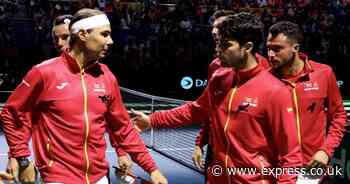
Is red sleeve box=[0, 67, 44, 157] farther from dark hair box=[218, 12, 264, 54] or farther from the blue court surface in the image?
the blue court surface

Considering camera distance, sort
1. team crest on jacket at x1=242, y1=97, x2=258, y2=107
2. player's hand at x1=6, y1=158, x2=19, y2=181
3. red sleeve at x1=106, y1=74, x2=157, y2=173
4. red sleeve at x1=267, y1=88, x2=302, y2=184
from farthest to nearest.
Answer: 1. red sleeve at x1=106, y1=74, x2=157, y2=173
2. player's hand at x1=6, y1=158, x2=19, y2=181
3. team crest on jacket at x1=242, y1=97, x2=258, y2=107
4. red sleeve at x1=267, y1=88, x2=302, y2=184

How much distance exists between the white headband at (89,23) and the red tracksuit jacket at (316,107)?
148cm

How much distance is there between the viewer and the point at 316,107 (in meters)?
4.66

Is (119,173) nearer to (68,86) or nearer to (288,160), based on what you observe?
(68,86)

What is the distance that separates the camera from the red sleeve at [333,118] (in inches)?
168

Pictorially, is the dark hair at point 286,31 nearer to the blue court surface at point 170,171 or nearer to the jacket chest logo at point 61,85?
the jacket chest logo at point 61,85

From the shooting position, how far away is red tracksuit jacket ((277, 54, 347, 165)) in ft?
14.8

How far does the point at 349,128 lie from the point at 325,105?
5.25 ft

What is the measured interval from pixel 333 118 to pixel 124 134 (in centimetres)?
147

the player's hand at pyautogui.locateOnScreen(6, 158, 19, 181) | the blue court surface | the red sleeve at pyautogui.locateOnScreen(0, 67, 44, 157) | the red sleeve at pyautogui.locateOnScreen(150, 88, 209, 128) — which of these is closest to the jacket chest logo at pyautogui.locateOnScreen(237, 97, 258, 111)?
the red sleeve at pyautogui.locateOnScreen(150, 88, 209, 128)

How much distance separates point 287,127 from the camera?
341 centimetres

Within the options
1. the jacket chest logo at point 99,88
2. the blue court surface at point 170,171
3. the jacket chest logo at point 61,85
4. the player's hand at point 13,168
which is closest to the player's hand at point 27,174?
the player's hand at point 13,168

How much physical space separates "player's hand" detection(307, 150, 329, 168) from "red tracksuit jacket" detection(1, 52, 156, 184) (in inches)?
51.0

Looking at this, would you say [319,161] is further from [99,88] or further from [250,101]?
[99,88]
